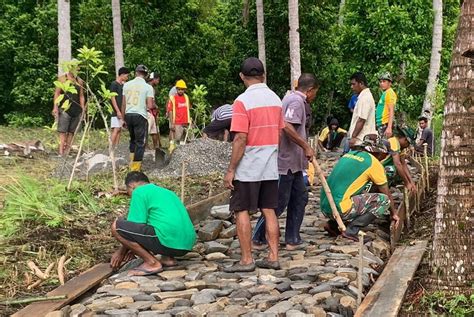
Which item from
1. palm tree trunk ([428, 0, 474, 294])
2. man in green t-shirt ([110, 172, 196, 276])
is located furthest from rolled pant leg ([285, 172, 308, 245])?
palm tree trunk ([428, 0, 474, 294])

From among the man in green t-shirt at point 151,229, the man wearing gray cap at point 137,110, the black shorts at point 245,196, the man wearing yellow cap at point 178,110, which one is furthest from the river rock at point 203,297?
the man wearing yellow cap at point 178,110

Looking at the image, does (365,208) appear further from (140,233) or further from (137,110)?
(137,110)

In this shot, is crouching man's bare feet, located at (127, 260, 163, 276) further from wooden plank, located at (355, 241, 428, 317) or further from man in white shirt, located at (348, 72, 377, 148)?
man in white shirt, located at (348, 72, 377, 148)

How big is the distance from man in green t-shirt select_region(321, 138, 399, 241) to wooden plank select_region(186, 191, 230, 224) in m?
1.82

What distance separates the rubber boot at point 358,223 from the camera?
21.7 ft

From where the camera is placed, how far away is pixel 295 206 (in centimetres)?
646

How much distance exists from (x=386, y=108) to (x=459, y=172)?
16.5ft

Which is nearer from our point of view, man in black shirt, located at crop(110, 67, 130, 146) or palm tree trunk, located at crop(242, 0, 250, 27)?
man in black shirt, located at crop(110, 67, 130, 146)

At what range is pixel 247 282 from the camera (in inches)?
208

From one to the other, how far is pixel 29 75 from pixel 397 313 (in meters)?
24.9

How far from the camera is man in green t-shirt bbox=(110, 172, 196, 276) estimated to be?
546 centimetres

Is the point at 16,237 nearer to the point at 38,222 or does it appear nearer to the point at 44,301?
the point at 38,222

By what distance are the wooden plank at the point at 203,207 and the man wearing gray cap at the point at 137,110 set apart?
1825 millimetres

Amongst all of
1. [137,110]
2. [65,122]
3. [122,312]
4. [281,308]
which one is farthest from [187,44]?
[281,308]
